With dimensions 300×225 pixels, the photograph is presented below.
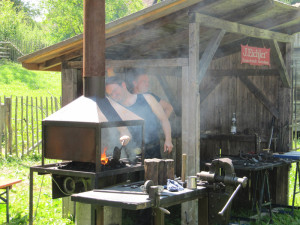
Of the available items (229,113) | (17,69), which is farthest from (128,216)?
(17,69)

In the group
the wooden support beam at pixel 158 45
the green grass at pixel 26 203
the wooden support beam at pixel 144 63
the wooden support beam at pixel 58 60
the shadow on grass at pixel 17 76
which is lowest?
the green grass at pixel 26 203

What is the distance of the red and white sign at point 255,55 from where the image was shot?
7.71m

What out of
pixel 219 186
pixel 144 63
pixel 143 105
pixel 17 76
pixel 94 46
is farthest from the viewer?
pixel 17 76

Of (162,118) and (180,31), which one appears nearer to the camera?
(180,31)

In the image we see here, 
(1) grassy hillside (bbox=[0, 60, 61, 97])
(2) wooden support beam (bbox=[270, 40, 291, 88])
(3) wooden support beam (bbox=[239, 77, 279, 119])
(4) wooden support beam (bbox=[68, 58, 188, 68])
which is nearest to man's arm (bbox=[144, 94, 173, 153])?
(4) wooden support beam (bbox=[68, 58, 188, 68])

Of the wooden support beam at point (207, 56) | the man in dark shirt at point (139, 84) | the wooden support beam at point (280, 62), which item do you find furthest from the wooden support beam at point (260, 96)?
the wooden support beam at point (207, 56)

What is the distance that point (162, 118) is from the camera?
7.64m

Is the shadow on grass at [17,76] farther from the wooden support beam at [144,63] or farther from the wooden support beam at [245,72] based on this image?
the wooden support beam at [144,63]

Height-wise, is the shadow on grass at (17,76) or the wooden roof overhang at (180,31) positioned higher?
the shadow on grass at (17,76)

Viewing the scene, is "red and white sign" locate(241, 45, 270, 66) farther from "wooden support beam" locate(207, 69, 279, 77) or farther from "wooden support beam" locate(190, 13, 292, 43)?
"wooden support beam" locate(207, 69, 279, 77)

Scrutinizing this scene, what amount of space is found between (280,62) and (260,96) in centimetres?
77

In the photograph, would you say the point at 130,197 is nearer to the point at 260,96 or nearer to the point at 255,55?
the point at 255,55

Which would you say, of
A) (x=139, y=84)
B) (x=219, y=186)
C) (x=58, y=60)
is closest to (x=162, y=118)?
(x=139, y=84)

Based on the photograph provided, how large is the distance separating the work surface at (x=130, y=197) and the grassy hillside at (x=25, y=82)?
15236 millimetres
